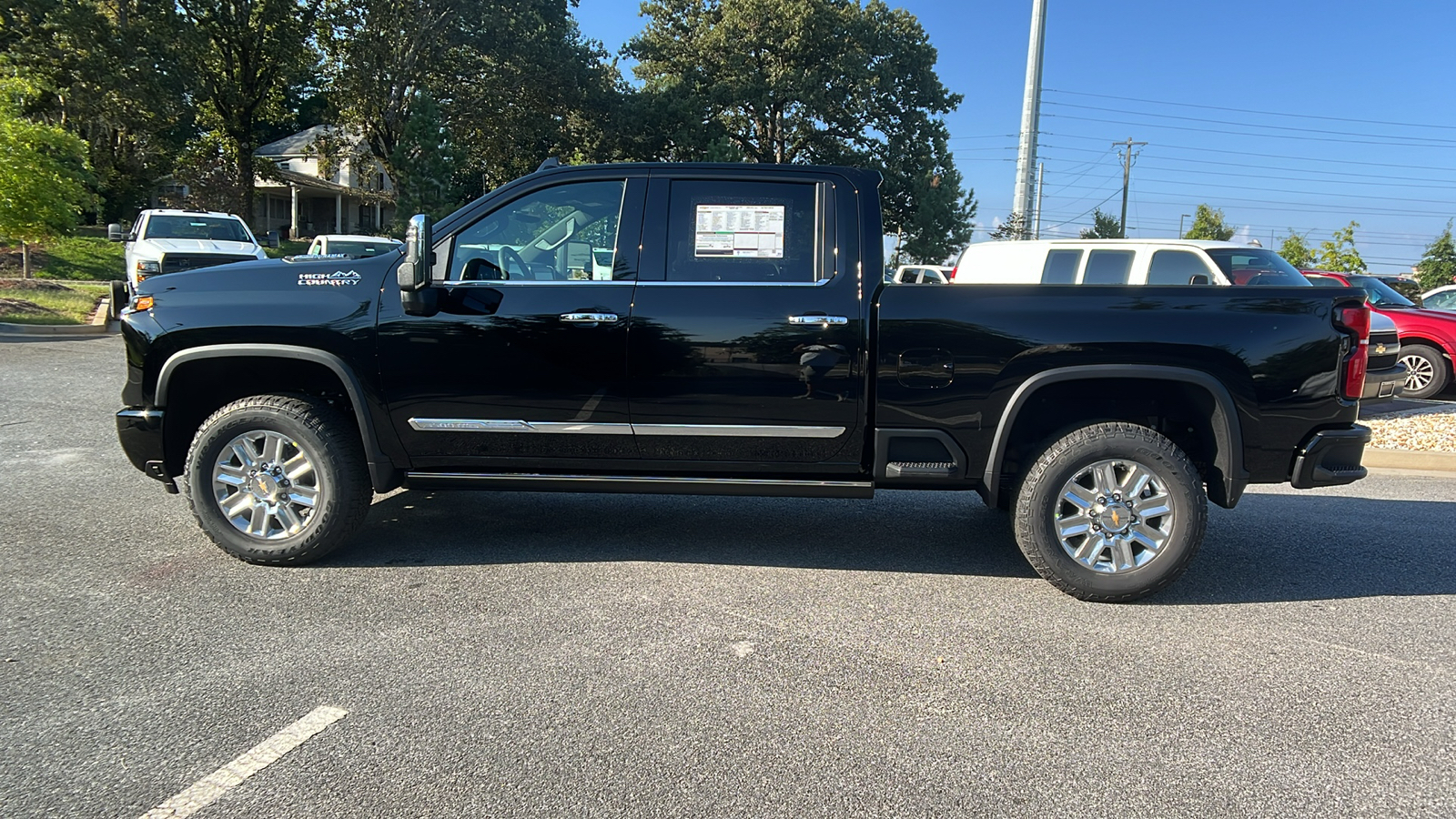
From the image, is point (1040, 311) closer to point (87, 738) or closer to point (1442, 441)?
point (87, 738)

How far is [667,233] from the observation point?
4547 millimetres

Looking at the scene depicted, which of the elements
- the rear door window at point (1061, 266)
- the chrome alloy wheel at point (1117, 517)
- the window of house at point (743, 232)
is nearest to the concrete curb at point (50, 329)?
the window of house at point (743, 232)

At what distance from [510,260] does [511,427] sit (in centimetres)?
82

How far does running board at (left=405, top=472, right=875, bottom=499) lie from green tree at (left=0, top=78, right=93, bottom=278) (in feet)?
49.7

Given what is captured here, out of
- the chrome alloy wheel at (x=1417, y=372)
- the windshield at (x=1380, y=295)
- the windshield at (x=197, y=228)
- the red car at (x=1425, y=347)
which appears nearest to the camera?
the red car at (x=1425, y=347)

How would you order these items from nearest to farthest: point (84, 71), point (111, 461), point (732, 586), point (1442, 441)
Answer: point (732, 586) < point (111, 461) < point (1442, 441) < point (84, 71)

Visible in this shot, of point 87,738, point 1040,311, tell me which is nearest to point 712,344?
point 1040,311

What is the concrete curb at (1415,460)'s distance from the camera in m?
8.07

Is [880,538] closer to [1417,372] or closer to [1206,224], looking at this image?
[1417,372]

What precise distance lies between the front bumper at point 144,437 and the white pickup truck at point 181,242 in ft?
37.2

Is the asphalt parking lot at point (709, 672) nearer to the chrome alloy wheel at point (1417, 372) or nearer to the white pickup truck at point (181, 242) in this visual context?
the chrome alloy wheel at point (1417, 372)

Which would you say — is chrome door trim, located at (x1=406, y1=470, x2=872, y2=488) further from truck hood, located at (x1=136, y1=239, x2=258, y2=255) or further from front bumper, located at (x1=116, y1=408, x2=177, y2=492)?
truck hood, located at (x1=136, y1=239, x2=258, y2=255)

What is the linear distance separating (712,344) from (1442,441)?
791cm

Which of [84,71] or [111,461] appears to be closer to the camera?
[111,461]
